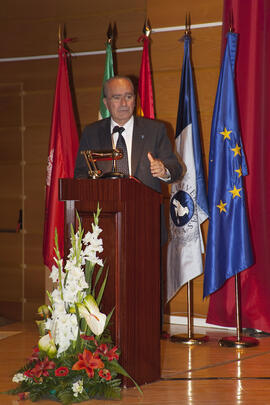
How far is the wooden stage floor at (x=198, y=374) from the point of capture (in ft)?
9.17

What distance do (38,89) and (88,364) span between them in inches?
148

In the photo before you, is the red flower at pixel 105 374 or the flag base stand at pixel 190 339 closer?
the red flower at pixel 105 374

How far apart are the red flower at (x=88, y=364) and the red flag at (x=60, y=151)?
2.41m

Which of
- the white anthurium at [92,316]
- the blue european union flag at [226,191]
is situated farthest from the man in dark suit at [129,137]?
the blue european union flag at [226,191]

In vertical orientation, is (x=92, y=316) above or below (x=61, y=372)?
above

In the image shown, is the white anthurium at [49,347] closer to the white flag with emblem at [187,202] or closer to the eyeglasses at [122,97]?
the eyeglasses at [122,97]

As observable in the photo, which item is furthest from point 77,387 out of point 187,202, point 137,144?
point 187,202

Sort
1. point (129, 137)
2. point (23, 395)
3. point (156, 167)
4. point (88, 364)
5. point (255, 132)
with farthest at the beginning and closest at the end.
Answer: point (255, 132) < point (129, 137) < point (156, 167) < point (23, 395) < point (88, 364)

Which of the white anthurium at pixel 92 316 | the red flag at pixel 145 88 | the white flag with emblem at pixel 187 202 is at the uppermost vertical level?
the red flag at pixel 145 88

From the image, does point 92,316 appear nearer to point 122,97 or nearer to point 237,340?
point 122,97

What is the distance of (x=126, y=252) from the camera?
9.20ft

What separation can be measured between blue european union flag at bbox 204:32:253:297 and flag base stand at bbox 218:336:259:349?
0.36 metres

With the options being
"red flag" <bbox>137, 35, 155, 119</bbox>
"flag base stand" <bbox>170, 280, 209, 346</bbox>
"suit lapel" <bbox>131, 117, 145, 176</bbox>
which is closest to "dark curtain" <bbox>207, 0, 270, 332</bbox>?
"flag base stand" <bbox>170, 280, 209, 346</bbox>

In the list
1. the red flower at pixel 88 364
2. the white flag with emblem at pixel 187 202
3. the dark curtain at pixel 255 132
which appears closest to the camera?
the red flower at pixel 88 364
